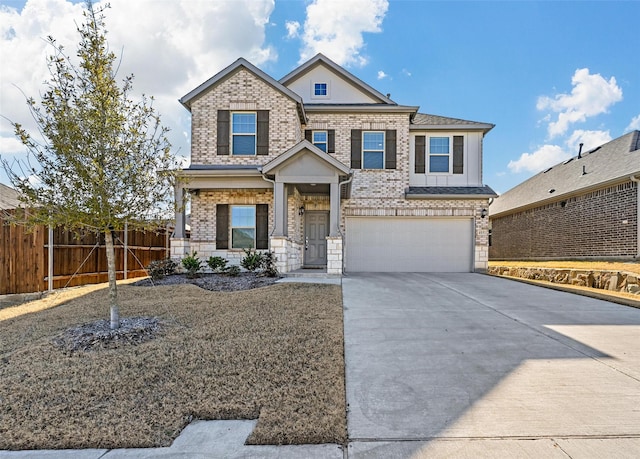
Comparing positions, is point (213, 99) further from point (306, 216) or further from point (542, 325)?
point (542, 325)

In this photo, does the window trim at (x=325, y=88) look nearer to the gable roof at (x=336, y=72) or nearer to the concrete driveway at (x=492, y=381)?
the gable roof at (x=336, y=72)

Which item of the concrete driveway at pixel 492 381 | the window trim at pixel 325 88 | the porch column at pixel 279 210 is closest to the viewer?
the concrete driveway at pixel 492 381

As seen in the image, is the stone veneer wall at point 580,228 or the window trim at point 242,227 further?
the window trim at point 242,227

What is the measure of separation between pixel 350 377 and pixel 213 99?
38.2 feet

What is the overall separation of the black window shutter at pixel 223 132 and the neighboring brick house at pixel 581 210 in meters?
13.3

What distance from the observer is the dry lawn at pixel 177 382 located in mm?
3021

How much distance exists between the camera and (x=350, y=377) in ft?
13.3

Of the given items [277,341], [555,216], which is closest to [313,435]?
[277,341]

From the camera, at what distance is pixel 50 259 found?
33.2ft

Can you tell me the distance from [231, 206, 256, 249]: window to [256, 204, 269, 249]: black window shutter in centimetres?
15

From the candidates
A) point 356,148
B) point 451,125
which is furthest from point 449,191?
point 356,148

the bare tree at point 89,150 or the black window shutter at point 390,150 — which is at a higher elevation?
the black window shutter at point 390,150

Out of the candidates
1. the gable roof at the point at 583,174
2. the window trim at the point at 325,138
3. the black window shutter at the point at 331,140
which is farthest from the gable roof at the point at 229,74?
the gable roof at the point at 583,174

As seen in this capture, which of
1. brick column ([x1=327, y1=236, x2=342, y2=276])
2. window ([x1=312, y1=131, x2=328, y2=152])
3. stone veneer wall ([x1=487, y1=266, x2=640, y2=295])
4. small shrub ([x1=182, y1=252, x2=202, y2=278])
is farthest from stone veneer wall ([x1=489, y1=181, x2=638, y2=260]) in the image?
small shrub ([x1=182, y1=252, x2=202, y2=278])
